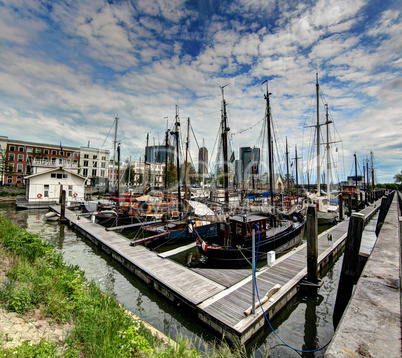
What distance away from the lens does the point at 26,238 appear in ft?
37.8

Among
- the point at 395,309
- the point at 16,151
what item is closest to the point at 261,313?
the point at 395,309

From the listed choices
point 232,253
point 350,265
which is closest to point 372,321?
point 350,265

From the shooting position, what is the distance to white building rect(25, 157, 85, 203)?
36562 millimetres

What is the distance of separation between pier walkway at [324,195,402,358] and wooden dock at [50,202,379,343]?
141 inches

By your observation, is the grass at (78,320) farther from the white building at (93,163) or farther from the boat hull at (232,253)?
the white building at (93,163)

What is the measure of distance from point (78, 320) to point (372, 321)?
24.5 feet

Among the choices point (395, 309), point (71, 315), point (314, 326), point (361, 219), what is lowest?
point (314, 326)

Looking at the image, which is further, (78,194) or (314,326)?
(78,194)

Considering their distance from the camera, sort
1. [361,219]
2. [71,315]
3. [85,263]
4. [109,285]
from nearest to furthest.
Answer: [71,315] → [361,219] → [109,285] → [85,263]

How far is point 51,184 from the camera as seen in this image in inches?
1503

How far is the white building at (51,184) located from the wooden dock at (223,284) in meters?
30.5

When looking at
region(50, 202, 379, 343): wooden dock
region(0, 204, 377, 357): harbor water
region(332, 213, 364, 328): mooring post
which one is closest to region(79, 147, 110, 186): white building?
region(0, 204, 377, 357): harbor water

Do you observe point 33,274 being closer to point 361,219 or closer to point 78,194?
point 361,219

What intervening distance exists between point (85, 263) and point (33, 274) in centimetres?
730
